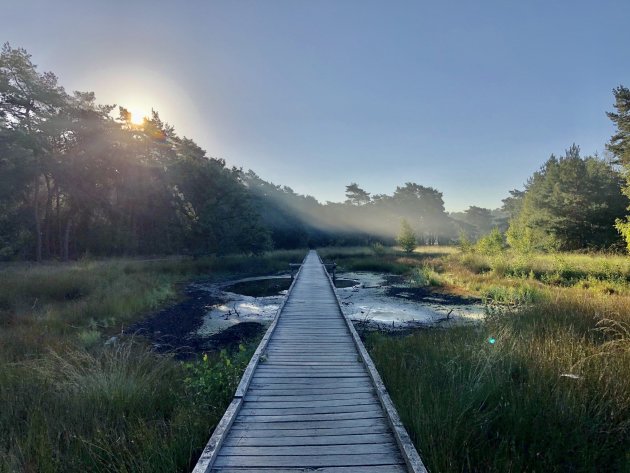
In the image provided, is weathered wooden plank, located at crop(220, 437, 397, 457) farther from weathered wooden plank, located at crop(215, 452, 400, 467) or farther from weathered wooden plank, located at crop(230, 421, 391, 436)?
weathered wooden plank, located at crop(230, 421, 391, 436)

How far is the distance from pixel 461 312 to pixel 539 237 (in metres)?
30.1

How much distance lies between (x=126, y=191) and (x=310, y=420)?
3271 cm

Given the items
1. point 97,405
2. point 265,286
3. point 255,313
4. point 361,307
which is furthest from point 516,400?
point 265,286

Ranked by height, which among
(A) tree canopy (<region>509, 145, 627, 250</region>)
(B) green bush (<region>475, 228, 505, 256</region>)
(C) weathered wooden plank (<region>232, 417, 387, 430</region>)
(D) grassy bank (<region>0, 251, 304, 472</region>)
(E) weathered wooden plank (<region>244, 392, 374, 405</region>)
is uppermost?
(A) tree canopy (<region>509, 145, 627, 250</region>)

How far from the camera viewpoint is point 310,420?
382 centimetres

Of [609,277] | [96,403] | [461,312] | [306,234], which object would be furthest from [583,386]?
[306,234]

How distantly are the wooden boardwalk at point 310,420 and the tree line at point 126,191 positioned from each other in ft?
55.6

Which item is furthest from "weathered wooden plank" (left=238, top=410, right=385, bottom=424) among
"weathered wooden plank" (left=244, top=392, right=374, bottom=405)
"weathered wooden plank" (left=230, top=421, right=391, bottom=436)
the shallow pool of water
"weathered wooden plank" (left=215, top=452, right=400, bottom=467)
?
the shallow pool of water

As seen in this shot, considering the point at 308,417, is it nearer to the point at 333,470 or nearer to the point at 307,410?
the point at 307,410

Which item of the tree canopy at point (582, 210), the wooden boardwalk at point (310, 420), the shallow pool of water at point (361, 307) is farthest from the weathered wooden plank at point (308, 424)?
the tree canopy at point (582, 210)

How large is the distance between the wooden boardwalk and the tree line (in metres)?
16.9

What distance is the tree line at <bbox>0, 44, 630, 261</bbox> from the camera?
23953 mm

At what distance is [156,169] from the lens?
3200 centimetres

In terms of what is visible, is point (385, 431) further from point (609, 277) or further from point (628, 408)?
point (609, 277)
